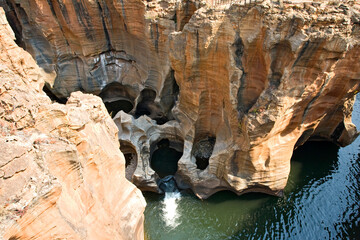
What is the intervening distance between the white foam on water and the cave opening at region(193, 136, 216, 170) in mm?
2152

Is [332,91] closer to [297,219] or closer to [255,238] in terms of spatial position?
[297,219]

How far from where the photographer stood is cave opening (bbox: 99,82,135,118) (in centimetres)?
1886

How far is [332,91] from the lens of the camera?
395 inches

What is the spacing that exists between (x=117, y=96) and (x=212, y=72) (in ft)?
35.4

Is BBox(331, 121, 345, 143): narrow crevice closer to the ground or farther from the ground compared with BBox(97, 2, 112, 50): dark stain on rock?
closer to the ground

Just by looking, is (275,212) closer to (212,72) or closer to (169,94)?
(212,72)

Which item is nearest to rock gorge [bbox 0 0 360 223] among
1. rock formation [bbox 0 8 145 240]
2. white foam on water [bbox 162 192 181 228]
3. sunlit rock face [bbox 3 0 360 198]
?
sunlit rock face [bbox 3 0 360 198]

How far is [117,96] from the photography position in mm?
19844

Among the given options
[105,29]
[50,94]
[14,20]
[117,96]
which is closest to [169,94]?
[117,96]

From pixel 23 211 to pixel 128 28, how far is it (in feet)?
46.6

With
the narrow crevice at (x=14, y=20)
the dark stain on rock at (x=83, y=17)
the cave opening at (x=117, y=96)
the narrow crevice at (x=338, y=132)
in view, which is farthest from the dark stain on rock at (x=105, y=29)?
the narrow crevice at (x=338, y=132)

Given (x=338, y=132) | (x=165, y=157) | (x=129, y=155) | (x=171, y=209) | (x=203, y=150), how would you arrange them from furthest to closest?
(x=165, y=157) → (x=129, y=155) → (x=338, y=132) → (x=203, y=150) → (x=171, y=209)

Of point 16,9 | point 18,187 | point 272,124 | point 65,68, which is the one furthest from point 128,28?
point 18,187

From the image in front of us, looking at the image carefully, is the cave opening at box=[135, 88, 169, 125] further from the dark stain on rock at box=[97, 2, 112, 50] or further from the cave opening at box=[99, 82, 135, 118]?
the dark stain on rock at box=[97, 2, 112, 50]
